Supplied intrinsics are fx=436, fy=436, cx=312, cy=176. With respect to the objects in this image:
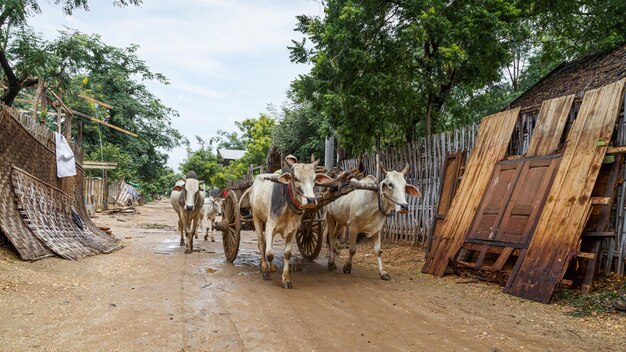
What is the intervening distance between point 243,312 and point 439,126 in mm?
9544

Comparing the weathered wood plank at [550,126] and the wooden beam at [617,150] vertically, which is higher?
the weathered wood plank at [550,126]

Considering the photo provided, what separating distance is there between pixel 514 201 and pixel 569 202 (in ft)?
3.05

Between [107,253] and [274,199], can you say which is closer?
[274,199]

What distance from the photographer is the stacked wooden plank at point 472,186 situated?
735 centimetres

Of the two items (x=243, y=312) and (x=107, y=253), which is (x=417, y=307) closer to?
(x=243, y=312)

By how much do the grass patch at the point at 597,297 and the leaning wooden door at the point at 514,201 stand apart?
87 centimetres

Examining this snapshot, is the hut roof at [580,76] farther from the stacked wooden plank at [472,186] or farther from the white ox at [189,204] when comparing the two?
the white ox at [189,204]

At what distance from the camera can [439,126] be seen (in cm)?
1285

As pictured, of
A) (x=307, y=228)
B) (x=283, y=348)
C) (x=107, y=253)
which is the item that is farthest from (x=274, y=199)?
(x=107, y=253)

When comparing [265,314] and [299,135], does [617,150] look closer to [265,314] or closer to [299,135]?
[265,314]

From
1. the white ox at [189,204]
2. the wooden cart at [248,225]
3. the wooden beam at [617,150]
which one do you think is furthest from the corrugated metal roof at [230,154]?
the wooden beam at [617,150]

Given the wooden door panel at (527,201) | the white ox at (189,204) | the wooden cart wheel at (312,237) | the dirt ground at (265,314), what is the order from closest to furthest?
the dirt ground at (265,314) < the wooden door panel at (527,201) < the wooden cart wheel at (312,237) < the white ox at (189,204)

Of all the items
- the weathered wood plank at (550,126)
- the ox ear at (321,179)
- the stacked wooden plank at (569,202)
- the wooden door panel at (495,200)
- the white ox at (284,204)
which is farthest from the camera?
the wooden door panel at (495,200)

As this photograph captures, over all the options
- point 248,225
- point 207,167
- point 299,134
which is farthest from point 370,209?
point 207,167
